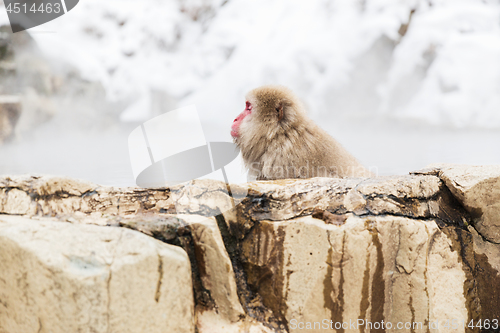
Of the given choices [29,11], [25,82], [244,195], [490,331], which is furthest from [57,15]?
[490,331]

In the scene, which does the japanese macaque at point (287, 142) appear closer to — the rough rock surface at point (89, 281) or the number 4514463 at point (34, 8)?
the rough rock surface at point (89, 281)

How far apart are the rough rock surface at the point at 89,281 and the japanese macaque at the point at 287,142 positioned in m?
0.97

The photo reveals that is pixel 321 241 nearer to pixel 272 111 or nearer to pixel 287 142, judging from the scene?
pixel 287 142

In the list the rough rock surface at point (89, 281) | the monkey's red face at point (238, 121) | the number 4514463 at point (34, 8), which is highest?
the number 4514463 at point (34, 8)

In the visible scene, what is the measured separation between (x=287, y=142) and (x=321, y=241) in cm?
79

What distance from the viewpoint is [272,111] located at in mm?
1979

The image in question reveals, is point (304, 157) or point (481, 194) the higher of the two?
point (304, 157)

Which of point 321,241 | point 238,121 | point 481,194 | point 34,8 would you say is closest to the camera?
point 321,241

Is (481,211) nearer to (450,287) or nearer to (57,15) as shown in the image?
(450,287)

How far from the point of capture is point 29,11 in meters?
4.18

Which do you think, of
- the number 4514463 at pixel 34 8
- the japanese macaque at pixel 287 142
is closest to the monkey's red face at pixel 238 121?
the japanese macaque at pixel 287 142

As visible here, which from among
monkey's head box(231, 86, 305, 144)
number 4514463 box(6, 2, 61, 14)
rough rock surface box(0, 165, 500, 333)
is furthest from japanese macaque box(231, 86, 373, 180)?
number 4514463 box(6, 2, 61, 14)

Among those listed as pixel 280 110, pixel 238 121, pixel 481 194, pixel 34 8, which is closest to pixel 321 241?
pixel 481 194

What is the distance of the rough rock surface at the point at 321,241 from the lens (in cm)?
127
